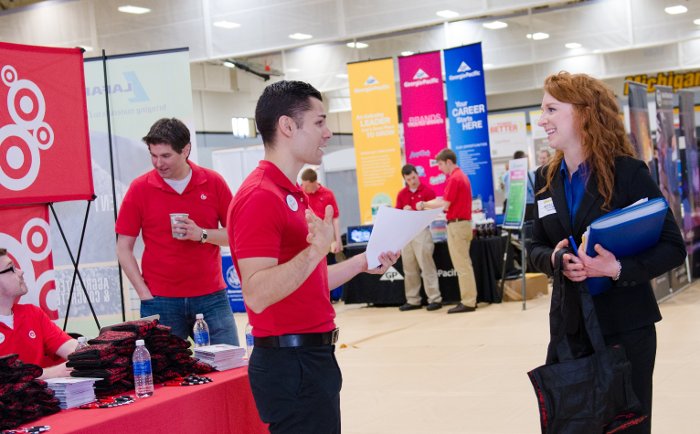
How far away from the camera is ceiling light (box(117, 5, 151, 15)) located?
12.1 m

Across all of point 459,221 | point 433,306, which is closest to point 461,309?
point 433,306

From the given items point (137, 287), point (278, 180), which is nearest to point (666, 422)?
point (137, 287)

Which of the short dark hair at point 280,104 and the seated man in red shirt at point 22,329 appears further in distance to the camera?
the seated man in red shirt at point 22,329

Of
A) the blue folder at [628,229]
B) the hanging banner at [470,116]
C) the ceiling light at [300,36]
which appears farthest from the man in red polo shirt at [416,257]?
the blue folder at [628,229]

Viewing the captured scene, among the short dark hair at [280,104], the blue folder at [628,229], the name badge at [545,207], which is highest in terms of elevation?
the short dark hair at [280,104]

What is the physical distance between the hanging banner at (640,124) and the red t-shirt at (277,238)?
677cm

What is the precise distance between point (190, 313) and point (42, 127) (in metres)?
1.16

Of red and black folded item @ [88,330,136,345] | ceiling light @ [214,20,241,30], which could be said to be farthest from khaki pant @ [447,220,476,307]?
red and black folded item @ [88,330,136,345]

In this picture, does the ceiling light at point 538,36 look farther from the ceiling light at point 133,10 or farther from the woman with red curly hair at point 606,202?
the woman with red curly hair at point 606,202

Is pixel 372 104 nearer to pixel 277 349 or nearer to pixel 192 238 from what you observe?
pixel 192 238

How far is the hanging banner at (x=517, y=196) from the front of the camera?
9414 mm

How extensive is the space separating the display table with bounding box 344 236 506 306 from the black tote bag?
7513mm

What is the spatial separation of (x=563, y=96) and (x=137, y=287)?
85.0 inches

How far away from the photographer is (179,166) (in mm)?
3801
